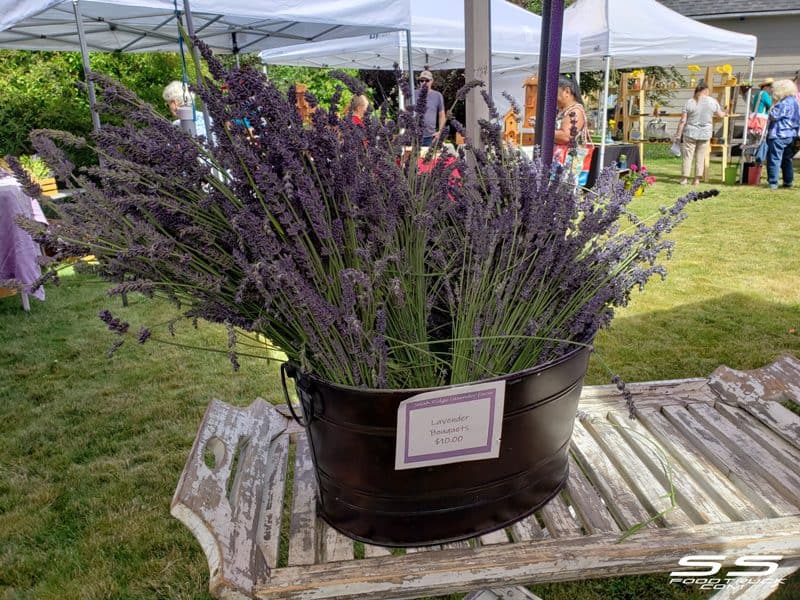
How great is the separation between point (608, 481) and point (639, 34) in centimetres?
846

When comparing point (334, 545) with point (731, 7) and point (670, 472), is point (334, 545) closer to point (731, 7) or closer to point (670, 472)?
point (670, 472)

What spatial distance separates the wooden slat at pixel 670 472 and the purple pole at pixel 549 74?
2.43 ft

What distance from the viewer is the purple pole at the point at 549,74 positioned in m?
1.29

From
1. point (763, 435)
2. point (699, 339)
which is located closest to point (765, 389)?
point (763, 435)

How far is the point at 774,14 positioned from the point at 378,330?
17.6 meters

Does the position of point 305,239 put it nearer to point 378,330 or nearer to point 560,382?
point 378,330

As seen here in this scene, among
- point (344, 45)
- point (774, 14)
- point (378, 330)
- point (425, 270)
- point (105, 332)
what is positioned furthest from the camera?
point (774, 14)

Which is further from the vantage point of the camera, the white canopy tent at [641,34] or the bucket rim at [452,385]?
the white canopy tent at [641,34]

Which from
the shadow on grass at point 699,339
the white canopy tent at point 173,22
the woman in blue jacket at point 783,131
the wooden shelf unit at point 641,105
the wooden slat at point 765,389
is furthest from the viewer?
the wooden shelf unit at point 641,105

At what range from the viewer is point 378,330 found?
1.00m

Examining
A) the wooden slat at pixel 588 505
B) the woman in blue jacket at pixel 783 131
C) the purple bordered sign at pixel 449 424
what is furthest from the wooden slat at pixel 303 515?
the woman in blue jacket at pixel 783 131

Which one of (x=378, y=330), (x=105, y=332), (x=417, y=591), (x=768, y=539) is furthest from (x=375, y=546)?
(x=105, y=332)

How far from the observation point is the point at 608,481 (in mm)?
1391

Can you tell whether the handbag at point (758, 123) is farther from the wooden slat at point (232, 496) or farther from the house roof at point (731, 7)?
the wooden slat at point (232, 496)
